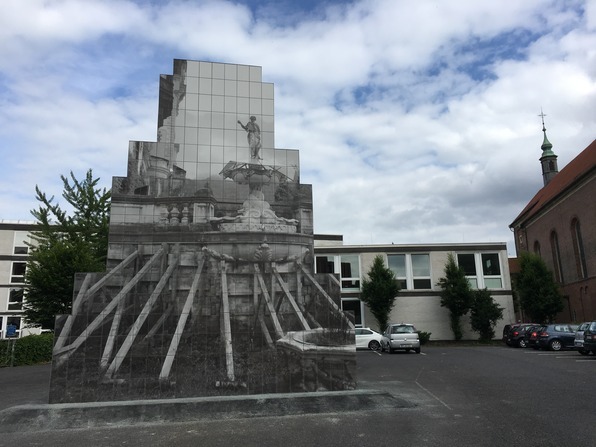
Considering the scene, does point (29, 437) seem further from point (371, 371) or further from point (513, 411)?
point (371, 371)

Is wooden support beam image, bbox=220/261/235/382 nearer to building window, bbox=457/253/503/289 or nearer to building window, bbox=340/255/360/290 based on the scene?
building window, bbox=340/255/360/290

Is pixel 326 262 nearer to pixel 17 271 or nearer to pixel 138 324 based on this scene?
pixel 138 324

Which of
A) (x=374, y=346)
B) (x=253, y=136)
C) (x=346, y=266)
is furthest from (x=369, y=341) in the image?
(x=253, y=136)

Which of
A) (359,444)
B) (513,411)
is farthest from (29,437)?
(513,411)

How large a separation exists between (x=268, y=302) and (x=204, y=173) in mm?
3497

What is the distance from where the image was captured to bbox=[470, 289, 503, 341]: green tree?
112 ft

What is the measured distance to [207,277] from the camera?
35.0 ft

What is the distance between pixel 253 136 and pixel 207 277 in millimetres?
3730

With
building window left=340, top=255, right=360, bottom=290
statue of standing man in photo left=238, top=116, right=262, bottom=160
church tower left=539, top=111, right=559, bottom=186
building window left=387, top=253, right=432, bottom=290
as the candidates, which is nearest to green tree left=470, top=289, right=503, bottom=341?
building window left=387, top=253, right=432, bottom=290

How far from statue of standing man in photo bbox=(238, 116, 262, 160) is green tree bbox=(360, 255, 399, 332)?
25107 mm

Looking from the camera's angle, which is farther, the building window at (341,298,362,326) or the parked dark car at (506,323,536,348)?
the building window at (341,298,362,326)

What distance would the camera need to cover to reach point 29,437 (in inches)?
313

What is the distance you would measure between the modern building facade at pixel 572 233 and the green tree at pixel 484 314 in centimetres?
963

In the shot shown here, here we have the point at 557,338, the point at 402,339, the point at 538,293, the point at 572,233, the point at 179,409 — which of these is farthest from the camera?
the point at 572,233
